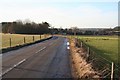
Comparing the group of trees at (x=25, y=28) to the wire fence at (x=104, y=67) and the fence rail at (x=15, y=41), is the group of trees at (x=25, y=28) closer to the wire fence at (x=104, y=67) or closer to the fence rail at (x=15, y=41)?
the fence rail at (x=15, y=41)

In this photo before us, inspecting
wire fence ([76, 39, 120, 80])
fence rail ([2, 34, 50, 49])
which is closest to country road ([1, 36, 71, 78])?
wire fence ([76, 39, 120, 80])

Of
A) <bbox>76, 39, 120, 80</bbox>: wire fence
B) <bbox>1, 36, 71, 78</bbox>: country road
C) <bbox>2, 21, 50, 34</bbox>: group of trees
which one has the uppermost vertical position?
<bbox>2, 21, 50, 34</bbox>: group of trees

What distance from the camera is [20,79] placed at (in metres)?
12.3

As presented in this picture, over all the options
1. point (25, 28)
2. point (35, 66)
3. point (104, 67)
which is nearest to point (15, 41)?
point (35, 66)

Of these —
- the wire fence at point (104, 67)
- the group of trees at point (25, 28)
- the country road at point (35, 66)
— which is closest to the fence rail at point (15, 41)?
the country road at point (35, 66)

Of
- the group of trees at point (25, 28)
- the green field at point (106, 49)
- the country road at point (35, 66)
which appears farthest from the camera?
the group of trees at point (25, 28)

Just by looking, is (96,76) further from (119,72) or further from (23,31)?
(23,31)

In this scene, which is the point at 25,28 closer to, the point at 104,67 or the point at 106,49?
the point at 106,49

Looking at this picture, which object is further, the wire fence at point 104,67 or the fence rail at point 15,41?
the fence rail at point 15,41

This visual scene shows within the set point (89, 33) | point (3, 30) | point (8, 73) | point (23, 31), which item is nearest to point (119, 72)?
point (8, 73)

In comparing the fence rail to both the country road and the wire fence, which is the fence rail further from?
the wire fence

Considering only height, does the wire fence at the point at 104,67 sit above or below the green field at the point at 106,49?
above

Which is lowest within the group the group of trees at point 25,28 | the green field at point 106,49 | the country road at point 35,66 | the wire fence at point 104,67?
the green field at point 106,49

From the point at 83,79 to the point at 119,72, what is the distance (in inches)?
97.4
